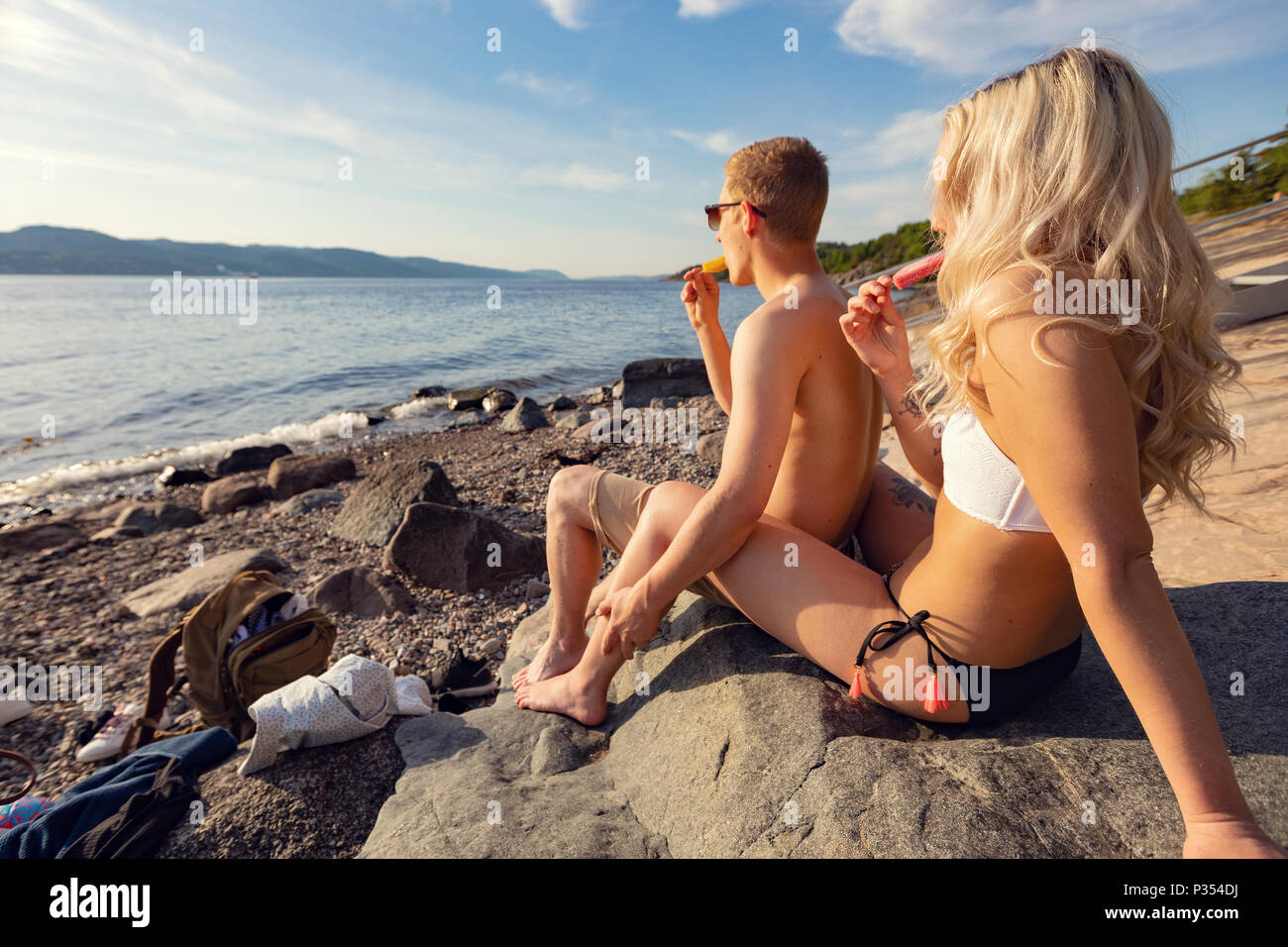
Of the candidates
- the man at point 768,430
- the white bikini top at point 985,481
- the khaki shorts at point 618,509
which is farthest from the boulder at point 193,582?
the white bikini top at point 985,481

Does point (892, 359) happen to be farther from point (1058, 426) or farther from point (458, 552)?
point (458, 552)

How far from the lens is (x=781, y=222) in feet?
8.63

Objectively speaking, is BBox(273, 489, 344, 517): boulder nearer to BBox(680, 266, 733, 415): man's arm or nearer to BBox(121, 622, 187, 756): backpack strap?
BBox(121, 622, 187, 756): backpack strap

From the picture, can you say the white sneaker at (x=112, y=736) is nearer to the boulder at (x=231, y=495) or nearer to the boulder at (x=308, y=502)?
the boulder at (x=308, y=502)

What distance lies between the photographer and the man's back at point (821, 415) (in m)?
2.35

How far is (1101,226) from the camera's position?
4.92 feet

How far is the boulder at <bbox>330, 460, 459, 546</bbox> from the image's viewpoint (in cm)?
639

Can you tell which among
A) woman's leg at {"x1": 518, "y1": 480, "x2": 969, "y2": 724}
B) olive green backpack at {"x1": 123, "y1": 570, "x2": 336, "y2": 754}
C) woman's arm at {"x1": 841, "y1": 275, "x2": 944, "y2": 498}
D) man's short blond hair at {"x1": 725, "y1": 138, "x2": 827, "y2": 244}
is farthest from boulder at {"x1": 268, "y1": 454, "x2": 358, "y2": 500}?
woman's arm at {"x1": 841, "y1": 275, "x2": 944, "y2": 498}

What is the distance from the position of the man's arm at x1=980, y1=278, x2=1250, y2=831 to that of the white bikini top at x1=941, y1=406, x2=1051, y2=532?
26 centimetres

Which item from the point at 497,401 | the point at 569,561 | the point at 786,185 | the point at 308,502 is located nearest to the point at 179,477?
the point at 308,502

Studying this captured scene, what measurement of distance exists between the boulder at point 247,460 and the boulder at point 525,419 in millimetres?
3888

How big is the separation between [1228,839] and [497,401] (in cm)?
1514

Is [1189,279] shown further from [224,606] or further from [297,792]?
[224,606]
